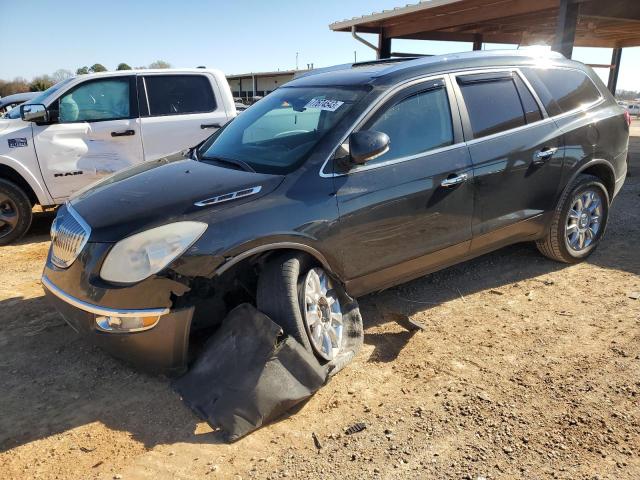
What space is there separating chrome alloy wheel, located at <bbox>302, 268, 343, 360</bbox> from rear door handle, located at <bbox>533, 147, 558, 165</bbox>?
211 centimetres

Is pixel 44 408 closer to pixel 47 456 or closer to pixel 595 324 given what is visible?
pixel 47 456

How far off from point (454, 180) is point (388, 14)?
990 centimetres

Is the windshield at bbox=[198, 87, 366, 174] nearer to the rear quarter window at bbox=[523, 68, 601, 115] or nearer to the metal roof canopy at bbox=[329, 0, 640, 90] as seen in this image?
the rear quarter window at bbox=[523, 68, 601, 115]

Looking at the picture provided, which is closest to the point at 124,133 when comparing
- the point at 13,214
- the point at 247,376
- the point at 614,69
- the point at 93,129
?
the point at 93,129

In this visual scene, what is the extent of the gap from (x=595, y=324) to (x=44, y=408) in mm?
3714

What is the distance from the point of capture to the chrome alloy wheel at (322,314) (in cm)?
308

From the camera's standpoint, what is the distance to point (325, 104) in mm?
3652

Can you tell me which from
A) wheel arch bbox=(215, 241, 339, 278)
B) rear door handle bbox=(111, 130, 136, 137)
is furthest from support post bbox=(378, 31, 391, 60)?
wheel arch bbox=(215, 241, 339, 278)

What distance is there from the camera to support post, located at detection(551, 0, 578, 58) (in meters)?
9.02

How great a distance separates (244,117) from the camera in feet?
14.1

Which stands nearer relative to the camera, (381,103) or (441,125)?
(381,103)

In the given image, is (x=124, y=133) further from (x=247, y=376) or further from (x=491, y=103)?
(x=247, y=376)

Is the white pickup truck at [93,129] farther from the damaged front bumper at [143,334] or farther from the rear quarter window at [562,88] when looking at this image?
the rear quarter window at [562,88]

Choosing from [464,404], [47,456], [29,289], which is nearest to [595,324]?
[464,404]
